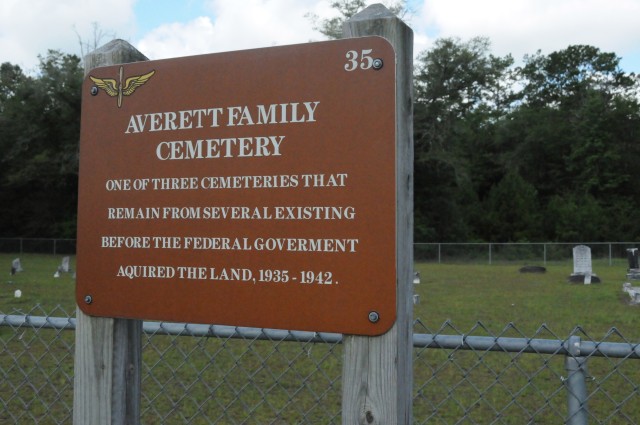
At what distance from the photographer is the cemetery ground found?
19.3 feet

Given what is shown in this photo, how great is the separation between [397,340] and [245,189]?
73cm

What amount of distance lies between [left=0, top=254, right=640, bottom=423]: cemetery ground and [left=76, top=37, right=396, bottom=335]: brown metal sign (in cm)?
110

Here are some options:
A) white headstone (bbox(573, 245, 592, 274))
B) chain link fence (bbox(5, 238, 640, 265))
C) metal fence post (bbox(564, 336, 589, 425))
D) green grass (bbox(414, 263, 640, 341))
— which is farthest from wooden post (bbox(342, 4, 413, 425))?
chain link fence (bbox(5, 238, 640, 265))

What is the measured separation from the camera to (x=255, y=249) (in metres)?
2.27

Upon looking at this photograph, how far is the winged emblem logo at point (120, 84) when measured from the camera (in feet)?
8.38

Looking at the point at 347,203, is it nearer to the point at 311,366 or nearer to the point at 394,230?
the point at 394,230

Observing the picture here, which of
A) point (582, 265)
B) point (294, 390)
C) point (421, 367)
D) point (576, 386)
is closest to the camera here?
point (576, 386)

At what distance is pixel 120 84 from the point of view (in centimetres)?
260

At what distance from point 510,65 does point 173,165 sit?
67.2 m

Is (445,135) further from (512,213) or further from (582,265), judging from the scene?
(582,265)

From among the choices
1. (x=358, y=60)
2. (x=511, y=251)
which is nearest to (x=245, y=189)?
(x=358, y=60)

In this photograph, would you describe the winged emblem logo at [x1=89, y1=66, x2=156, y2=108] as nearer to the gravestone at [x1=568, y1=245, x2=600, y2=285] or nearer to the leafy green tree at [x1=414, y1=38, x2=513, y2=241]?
the gravestone at [x1=568, y1=245, x2=600, y2=285]

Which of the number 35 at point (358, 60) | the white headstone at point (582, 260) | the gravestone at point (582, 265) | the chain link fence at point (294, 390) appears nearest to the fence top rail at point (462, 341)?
the number 35 at point (358, 60)

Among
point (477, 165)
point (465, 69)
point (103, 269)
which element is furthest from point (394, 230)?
point (477, 165)
